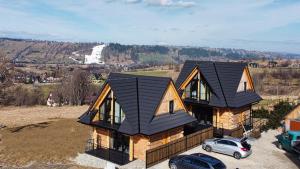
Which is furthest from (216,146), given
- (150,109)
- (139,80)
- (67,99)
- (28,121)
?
(67,99)

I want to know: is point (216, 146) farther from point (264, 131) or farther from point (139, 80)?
point (264, 131)

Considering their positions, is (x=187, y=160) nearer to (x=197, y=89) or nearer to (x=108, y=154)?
(x=108, y=154)

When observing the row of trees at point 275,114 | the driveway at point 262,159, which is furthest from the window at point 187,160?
the row of trees at point 275,114

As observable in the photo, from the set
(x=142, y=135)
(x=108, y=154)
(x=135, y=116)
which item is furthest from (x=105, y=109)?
(x=142, y=135)

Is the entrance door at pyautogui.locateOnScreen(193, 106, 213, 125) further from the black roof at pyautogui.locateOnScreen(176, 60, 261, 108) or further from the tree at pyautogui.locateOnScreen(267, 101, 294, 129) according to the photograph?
the tree at pyautogui.locateOnScreen(267, 101, 294, 129)

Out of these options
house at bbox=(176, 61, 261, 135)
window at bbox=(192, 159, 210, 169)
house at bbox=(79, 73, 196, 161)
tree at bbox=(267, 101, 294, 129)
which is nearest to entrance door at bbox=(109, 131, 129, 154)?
house at bbox=(79, 73, 196, 161)

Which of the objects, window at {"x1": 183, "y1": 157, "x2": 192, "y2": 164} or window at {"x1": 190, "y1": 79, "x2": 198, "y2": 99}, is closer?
window at {"x1": 183, "y1": 157, "x2": 192, "y2": 164}
